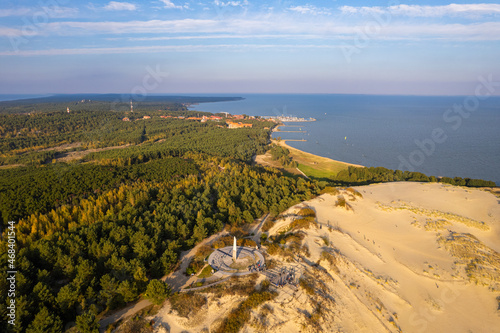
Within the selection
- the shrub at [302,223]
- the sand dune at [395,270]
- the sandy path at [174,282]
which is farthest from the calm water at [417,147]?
the sandy path at [174,282]

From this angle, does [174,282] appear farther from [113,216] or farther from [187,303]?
[113,216]

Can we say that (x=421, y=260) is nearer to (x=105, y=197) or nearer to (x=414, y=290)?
(x=414, y=290)

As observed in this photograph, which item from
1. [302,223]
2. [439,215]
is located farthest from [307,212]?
[439,215]

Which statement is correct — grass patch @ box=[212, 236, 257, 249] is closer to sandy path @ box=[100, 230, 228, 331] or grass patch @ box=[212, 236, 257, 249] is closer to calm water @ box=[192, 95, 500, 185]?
sandy path @ box=[100, 230, 228, 331]

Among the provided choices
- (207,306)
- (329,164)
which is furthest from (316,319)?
(329,164)

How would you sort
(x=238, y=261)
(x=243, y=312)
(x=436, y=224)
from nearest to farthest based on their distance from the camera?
1. (x=243, y=312)
2. (x=238, y=261)
3. (x=436, y=224)

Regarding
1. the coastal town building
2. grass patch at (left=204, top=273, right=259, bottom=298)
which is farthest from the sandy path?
the coastal town building
